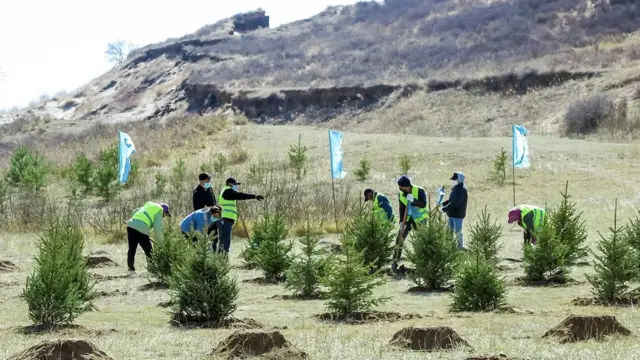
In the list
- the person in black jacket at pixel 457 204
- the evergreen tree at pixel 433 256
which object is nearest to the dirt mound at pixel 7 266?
the evergreen tree at pixel 433 256

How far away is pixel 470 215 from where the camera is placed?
2894cm

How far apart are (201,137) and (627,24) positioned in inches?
1502

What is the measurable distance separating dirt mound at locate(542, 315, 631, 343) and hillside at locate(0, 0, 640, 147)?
1561 inches

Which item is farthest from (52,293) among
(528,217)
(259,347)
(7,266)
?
(528,217)

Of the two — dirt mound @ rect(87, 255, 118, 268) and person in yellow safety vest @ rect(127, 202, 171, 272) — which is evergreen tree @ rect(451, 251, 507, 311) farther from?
dirt mound @ rect(87, 255, 118, 268)

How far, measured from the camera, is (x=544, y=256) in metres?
15.0

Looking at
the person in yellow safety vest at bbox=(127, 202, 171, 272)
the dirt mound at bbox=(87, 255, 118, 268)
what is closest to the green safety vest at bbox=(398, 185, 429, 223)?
the person in yellow safety vest at bbox=(127, 202, 171, 272)

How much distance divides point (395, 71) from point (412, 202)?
58.2 meters

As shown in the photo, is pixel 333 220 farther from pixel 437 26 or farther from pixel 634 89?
pixel 437 26

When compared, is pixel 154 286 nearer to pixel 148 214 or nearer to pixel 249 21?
pixel 148 214

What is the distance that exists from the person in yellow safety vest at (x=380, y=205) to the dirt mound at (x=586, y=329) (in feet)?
25.1

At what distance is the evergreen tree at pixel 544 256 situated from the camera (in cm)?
1499

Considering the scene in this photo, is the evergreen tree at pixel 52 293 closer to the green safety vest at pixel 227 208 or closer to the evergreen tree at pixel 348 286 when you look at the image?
the evergreen tree at pixel 348 286

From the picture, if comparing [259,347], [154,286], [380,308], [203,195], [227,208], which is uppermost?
[203,195]
